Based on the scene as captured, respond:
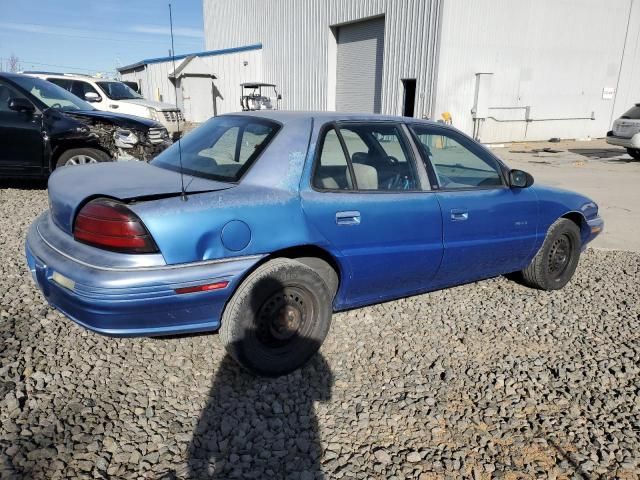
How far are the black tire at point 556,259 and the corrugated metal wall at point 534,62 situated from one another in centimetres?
1379

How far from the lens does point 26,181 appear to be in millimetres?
8266

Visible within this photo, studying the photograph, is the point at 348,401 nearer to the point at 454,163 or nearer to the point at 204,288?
the point at 204,288

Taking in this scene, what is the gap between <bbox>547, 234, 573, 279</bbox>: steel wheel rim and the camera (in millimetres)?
4348

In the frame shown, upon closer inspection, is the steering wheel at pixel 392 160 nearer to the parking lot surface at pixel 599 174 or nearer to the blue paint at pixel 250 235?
the blue paint at pixel 250 235

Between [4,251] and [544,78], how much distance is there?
819 inches

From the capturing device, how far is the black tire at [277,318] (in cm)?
273

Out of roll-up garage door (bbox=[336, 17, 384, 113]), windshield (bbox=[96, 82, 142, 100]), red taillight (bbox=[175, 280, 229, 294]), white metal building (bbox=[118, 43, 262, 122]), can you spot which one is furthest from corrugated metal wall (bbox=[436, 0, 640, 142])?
red taillight (bbox=[175, 280, 229, 294])

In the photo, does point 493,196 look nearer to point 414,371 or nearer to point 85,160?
point 414,371

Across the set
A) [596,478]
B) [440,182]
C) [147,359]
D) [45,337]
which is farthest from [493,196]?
[45,337]

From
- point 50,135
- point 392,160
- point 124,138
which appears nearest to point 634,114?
point 124,138

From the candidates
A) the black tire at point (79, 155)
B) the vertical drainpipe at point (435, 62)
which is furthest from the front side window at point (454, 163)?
the vertical drainpipe at point (435, 62)

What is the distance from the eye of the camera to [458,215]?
349 centimetres

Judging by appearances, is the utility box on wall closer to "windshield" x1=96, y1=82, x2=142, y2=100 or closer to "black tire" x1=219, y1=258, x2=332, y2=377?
"windshield" x1=96, y1=82, x2=142, y2=100

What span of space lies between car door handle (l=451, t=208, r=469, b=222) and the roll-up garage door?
16603 mm
